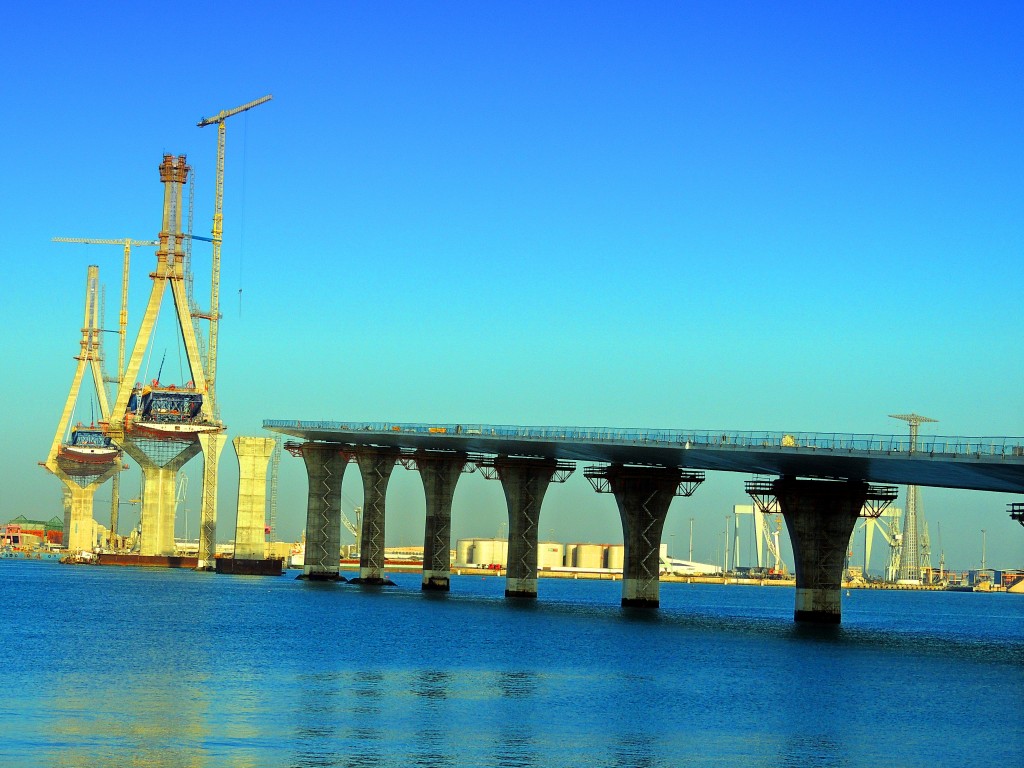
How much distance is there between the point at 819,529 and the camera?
117m

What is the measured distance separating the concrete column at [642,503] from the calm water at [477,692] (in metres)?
20.3

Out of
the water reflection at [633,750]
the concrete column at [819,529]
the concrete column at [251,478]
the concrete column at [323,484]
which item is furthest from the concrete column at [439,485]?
the water reflection at [633,750]

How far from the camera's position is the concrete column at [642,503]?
130m

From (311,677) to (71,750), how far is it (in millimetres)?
21901

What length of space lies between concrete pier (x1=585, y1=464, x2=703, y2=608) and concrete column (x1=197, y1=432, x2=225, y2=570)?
73390mm

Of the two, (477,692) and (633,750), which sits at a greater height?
(633,750)

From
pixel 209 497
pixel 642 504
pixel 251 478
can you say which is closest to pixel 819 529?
pixel 642 504

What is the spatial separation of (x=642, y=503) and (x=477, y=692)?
234ft

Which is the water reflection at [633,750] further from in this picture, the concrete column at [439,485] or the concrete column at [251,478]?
the concrete column at [251,478]

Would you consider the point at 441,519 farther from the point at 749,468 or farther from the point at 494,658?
the point at 494,658

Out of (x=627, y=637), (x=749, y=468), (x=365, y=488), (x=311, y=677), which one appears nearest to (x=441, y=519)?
(x=365, y=488)

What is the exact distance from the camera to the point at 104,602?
11662 cm

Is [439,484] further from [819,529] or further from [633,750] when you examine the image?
[633,750]

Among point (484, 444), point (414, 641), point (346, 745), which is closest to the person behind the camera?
point (346, 745)
